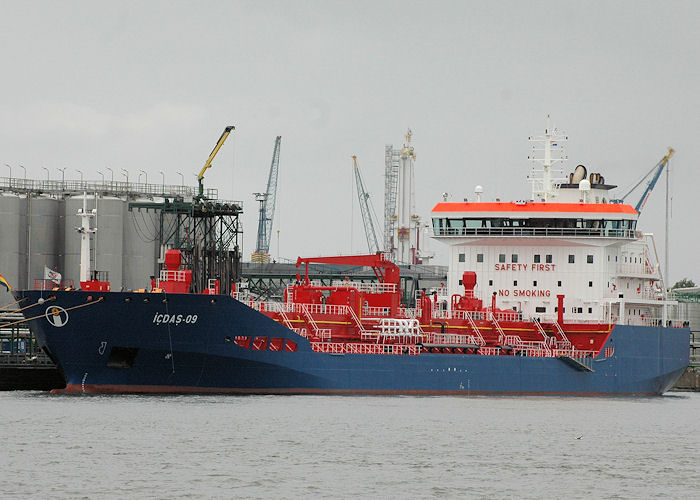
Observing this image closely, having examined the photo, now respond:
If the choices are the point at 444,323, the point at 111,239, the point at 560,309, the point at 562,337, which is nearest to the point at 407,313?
the point at 444,323

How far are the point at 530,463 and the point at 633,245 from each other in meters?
28.8

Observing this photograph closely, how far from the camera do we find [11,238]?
255ft

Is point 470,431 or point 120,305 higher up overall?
point 120,305

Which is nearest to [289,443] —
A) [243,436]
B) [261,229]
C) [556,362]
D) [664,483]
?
[243,436]

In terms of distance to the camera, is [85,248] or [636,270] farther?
[636,270]

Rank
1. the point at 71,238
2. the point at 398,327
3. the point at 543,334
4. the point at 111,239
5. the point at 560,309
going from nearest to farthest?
the point at 398,327 → the point at 543,334 → the point at 560,309 → the point at 111,239 → the point at 71,238

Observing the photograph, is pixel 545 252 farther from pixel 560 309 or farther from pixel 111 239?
pixel 111 239

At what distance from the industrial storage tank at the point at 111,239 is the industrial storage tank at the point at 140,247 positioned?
63cm

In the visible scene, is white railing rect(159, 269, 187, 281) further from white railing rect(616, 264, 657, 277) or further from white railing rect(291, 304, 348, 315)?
white railing rect(616, 264, 657, 277)

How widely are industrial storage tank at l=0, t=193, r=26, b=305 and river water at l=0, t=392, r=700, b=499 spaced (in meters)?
25.2

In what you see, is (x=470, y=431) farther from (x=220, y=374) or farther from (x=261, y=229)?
(x=261, y=229)

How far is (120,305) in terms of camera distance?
49719mm

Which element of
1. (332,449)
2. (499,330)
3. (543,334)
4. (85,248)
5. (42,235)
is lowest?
(332,449)

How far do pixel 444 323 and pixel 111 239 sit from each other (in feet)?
88.7
